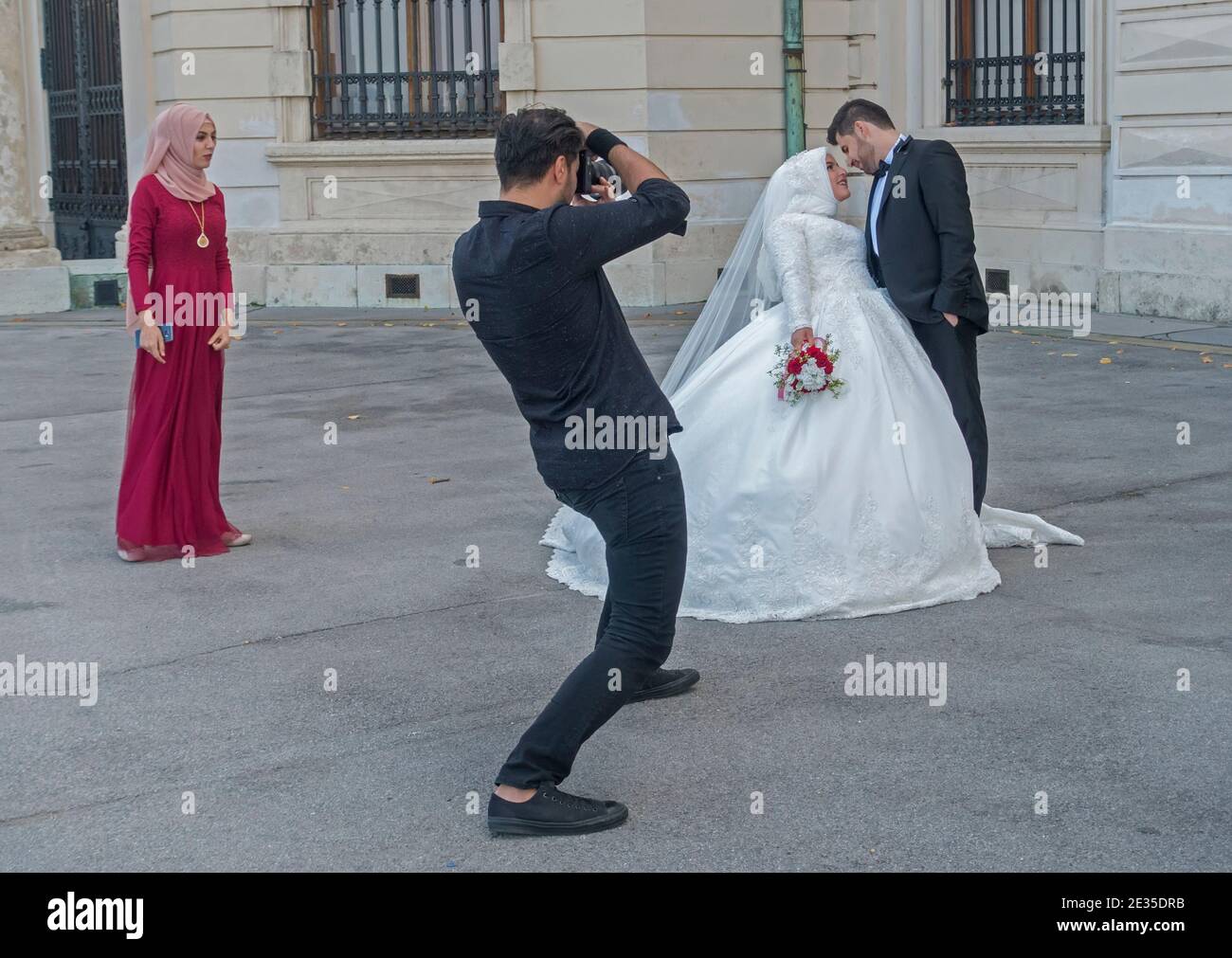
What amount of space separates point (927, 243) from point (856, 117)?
0.58 meters

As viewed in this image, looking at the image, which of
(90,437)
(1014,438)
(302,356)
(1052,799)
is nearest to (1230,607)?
(1052,799)

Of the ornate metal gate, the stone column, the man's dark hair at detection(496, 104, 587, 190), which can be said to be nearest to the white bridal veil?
the man's dark hair at detection(496, 104, 587, 190)

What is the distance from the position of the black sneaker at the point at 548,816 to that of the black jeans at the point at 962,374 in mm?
2935

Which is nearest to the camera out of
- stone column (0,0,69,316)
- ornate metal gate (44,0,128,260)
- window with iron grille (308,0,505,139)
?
window with iron grille (308,0,505,139)

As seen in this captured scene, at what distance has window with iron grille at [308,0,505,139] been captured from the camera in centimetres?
1639

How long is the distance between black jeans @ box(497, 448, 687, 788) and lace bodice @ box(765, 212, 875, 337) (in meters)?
2.36

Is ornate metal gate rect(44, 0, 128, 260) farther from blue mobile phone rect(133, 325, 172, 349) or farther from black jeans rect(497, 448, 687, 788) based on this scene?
black jeans rect(497, 448, 687, 788)

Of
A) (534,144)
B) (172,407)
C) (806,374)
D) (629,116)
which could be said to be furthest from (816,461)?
(629,116)

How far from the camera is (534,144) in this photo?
13.8ft

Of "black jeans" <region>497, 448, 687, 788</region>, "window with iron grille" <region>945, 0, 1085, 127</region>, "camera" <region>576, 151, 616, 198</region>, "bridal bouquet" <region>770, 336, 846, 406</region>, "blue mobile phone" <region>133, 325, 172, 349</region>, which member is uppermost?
"window with iron grille" <region>945, 0, 1085, 127</region>

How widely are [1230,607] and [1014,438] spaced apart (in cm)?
339

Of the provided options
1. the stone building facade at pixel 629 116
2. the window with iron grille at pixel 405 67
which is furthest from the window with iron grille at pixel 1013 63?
the window with iron grille at pixel 405 67

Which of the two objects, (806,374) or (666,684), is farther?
(806,374)

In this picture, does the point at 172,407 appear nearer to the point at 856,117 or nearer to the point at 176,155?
the point at 176,155
